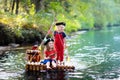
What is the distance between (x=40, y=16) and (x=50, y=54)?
2186 centimetres

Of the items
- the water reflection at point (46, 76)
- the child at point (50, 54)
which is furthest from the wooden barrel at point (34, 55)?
the water reflection at point (46, 76)

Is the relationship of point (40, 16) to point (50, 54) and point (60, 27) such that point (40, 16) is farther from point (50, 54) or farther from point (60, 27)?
point (50, 54)

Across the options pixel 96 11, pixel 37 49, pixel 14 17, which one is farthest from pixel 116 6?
pixel 37 49

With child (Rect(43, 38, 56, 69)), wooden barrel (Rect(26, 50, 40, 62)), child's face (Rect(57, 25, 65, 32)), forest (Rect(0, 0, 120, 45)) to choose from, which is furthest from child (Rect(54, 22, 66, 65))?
forest (Rect(0, 0, 120, 45))

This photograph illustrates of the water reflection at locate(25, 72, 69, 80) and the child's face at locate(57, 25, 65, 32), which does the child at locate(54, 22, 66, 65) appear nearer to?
the child's face at locate(57, 25, 65, 32)

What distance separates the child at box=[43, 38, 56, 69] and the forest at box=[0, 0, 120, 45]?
6.70m

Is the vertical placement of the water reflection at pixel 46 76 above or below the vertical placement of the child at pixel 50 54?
below

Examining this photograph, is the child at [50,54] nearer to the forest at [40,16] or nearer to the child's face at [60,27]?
the child's face at [60,27]

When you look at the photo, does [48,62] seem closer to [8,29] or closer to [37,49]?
[37,49]

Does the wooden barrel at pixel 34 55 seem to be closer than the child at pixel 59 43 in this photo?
No

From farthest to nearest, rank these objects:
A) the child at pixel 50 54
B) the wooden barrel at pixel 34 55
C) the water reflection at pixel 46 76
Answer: the wooden barrel at pixel 34 55, the child at pixel 50 54, the water reflection at pixel 46 76

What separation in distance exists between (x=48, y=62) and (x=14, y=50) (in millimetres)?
10060

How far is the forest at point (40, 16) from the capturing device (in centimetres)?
2986

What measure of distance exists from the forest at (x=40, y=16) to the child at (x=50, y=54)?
6697mm
